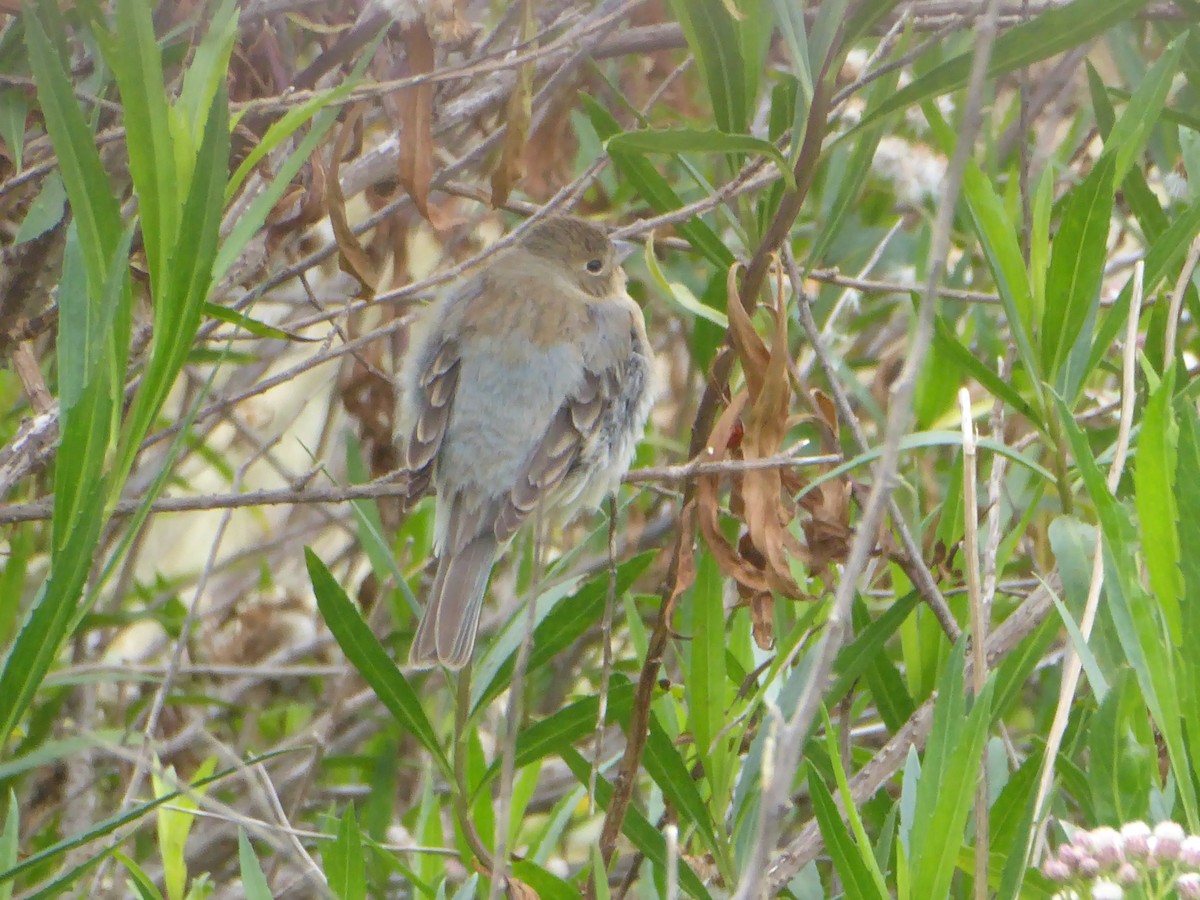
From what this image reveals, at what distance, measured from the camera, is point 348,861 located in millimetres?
2533

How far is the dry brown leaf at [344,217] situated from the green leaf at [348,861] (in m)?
1.07

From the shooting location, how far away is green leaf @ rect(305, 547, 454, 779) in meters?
2.85

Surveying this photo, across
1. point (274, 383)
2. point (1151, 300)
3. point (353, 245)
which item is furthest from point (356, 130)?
point (1151, 300)

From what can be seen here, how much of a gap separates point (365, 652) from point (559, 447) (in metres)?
1.31

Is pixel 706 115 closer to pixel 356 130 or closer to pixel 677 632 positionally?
pixel 356 130

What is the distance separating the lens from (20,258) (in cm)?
331

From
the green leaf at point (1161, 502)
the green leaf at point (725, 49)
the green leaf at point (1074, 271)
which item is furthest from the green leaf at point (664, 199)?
the green leaf at point (1161, 502)

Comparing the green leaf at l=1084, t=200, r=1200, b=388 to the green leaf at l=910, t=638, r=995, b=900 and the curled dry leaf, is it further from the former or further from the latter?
the green leaf at l=910, t=638, r=995, b=900

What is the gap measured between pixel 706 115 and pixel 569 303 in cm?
96

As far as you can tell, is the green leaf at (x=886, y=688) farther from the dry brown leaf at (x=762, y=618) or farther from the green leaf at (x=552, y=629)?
the green leaf at (x=552, y=629)

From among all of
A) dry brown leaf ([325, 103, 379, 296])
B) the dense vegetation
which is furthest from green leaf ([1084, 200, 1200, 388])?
dry brown leaf ([325, 103, 379, 296])

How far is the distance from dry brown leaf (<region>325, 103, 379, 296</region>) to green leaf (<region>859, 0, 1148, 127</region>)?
3.59 feet

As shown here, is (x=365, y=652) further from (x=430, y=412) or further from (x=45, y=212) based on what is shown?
(x=430, y=412)

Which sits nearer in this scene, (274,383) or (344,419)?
(274,383)
